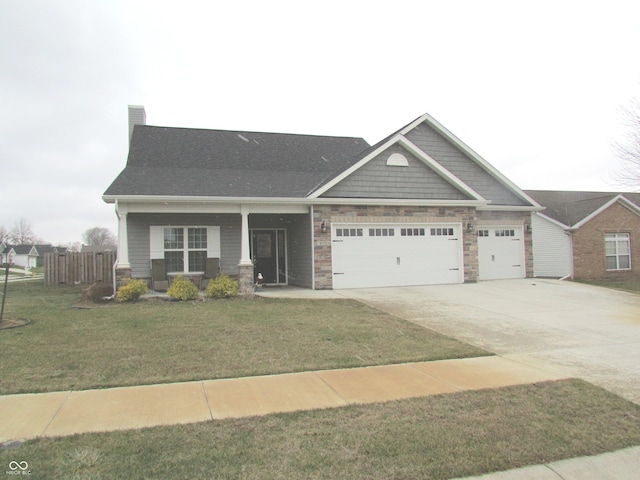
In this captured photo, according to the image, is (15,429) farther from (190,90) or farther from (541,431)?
(190,90)

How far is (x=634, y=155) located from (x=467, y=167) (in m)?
8.66

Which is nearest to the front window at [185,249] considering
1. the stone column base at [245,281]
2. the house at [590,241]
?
the stone column base at [245,281]

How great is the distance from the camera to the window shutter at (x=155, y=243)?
1485cm

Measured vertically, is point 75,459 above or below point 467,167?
below

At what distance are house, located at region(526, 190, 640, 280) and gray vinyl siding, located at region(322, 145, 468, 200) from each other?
7.17 meters

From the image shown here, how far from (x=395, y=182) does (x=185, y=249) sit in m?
7.47

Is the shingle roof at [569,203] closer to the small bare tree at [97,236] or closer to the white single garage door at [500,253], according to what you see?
the white single garage door at [500,253]

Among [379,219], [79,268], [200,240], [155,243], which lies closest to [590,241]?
[379,219]

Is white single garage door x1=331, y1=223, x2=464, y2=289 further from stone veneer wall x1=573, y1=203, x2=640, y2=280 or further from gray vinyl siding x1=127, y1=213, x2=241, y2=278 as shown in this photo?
stone veneer wall x1=573, y1=203, x2=640, y2=280

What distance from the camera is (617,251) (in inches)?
816

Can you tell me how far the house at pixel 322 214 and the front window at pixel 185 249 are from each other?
1.3 inches

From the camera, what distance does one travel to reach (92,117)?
17062 millimetres

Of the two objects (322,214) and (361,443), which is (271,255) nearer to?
(322,214)

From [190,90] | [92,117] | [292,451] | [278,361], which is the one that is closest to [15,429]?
[292,451]
